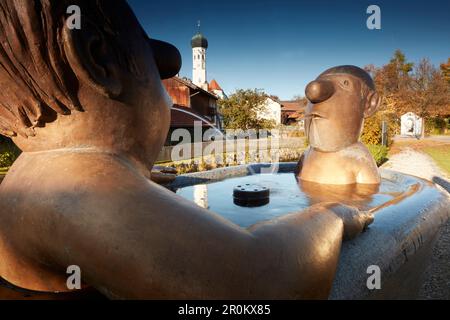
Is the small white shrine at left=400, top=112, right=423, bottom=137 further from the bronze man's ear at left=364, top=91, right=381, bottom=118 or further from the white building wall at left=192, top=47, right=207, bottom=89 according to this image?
the bronze man's ear at left=364, top=91, right=381, bottom=118

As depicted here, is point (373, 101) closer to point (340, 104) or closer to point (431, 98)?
point (340, 104)

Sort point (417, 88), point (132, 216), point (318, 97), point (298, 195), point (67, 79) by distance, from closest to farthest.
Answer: point (132, 216), point (67, 79), point (298, 195), point (318, 97), point (417, 88)

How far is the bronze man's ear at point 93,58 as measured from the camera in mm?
922

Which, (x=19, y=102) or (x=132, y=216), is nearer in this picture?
(x=132, y=216)

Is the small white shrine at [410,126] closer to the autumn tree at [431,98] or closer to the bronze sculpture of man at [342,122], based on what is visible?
the autumn tree at [431,98]

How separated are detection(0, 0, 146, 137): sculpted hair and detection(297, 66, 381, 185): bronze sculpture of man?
2390 millimetres

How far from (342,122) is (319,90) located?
42 centimetres

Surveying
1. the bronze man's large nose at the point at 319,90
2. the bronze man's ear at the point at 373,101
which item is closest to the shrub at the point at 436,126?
the bronze man's ear at the point at 373,101

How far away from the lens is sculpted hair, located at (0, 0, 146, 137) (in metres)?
0.89
